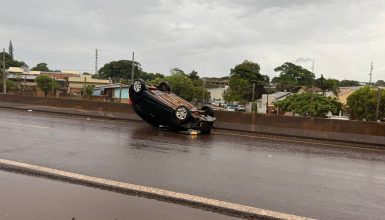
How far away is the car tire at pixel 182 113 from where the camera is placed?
14.0 metres

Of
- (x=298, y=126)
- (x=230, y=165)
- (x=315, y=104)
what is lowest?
(x=230, y=165)

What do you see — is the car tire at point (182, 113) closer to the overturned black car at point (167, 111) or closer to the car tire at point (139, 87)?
the overturned black car at point (167, 111)

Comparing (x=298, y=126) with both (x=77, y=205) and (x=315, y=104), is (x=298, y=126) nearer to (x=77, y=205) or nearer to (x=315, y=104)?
(x=77, y=205)

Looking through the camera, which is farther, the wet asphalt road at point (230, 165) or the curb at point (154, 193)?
the wet asphalt road at point (230, 165)

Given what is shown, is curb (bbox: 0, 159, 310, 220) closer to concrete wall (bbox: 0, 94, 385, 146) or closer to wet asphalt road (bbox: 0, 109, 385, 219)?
wet asphalt road (bbox: 0, 109, 385, 219)

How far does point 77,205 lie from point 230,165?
12.8 ft

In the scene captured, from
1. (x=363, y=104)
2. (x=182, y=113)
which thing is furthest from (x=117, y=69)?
(x=182, y=113)

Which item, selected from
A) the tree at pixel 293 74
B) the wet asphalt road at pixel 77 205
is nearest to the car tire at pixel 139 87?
the wet asphalt road at pixel 77 205

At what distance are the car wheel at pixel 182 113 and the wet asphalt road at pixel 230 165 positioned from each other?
136 cm

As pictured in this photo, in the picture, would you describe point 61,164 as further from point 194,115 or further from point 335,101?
point 335,101

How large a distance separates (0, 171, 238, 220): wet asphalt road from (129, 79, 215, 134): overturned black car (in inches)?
320

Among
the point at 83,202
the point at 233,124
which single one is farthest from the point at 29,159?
the point at 233,124

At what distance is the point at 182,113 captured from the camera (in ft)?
46.2

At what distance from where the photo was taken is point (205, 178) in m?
6.97
